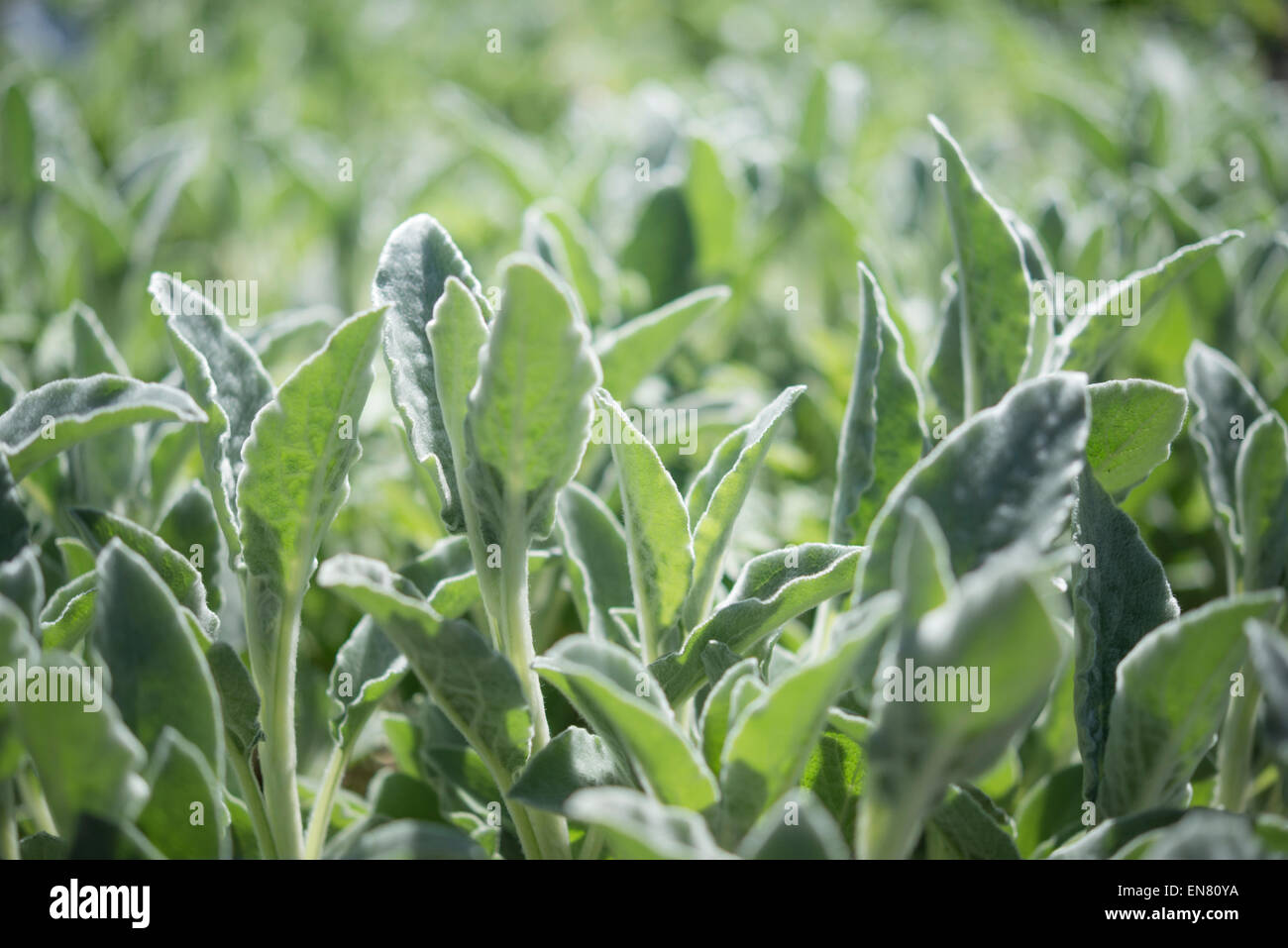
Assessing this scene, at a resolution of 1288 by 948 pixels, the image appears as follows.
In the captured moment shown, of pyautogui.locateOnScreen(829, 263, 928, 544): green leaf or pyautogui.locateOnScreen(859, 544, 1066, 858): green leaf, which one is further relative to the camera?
pyautogui.locateOnScreen(829, 263, 928, 544): green leaf

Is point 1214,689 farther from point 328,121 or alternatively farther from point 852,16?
point 852,16

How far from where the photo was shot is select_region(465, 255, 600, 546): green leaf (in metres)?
0.88

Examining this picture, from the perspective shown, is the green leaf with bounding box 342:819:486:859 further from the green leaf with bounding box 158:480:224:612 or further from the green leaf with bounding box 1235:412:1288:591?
the green leaf with bounding box 1235:412:1288:591

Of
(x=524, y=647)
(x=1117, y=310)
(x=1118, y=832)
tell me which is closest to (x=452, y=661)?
(x=524, y=647)

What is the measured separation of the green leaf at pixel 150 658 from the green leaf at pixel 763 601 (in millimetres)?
404

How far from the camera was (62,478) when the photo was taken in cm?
147

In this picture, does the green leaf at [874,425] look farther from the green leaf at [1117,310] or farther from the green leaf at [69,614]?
the green leaf at [69,614]

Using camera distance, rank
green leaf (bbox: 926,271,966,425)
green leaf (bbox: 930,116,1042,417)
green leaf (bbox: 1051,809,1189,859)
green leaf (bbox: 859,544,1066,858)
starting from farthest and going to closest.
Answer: green leaf (bbox: 926,271,966,425) < green leaf (bbox: 930,116,1042,417) < green leaf (bbox: 1051,809,1189,859) < green leaf (bbox: 859,544,1066,858)

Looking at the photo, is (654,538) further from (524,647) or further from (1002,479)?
(1002,479)

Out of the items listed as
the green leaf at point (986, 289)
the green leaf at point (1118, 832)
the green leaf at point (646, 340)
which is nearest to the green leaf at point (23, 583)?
the green leaf at point (646, 340)

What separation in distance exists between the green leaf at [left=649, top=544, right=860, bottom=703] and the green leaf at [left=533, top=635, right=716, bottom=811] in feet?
0.27
